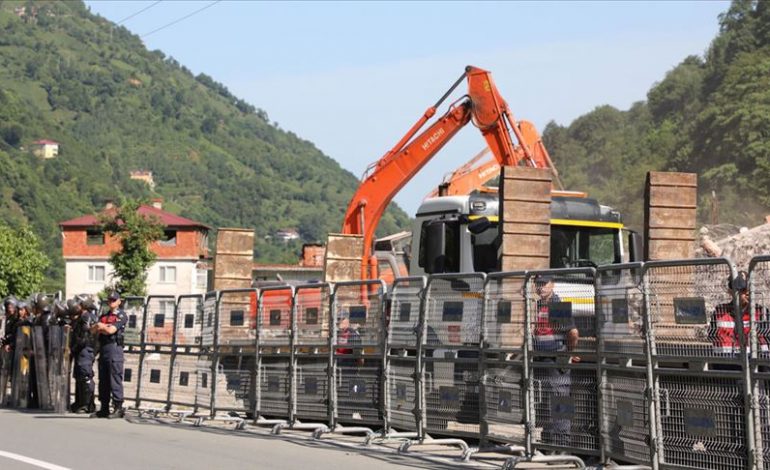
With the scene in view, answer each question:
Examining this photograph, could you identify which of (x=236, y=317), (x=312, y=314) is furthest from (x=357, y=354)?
(x=236, y=317)

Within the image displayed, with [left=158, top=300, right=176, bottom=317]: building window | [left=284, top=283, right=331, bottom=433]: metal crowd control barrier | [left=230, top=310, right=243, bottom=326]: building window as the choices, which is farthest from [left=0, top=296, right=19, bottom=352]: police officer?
[left=284, top=283, right=331, bottom=433]: metal crowd control barrier

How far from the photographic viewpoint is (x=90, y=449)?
14281mm

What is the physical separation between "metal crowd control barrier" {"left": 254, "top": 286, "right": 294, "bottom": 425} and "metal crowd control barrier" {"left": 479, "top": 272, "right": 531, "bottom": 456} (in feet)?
13.5

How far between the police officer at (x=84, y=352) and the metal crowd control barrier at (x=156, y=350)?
2.96 ft

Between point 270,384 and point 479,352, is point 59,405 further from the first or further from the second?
point 479,352

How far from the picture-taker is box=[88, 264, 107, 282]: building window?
12588 cm

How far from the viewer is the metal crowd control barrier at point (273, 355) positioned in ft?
56.9

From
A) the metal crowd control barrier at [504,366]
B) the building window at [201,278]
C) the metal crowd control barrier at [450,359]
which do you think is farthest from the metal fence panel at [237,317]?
the building window at [201,278]

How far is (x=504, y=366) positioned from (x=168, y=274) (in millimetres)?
116228

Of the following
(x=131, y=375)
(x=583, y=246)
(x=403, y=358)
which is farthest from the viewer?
(x=131, y=375)

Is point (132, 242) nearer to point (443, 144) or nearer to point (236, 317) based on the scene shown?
point (443, 144)

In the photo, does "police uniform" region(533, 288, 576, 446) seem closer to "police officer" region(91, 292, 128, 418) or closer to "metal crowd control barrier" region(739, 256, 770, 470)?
"metal crowd control barrier" region(739, 256, 770, 470)

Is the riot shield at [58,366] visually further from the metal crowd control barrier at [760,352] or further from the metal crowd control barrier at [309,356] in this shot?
the metal crowd control barrier at [760,352]

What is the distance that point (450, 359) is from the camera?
14.2 meters
